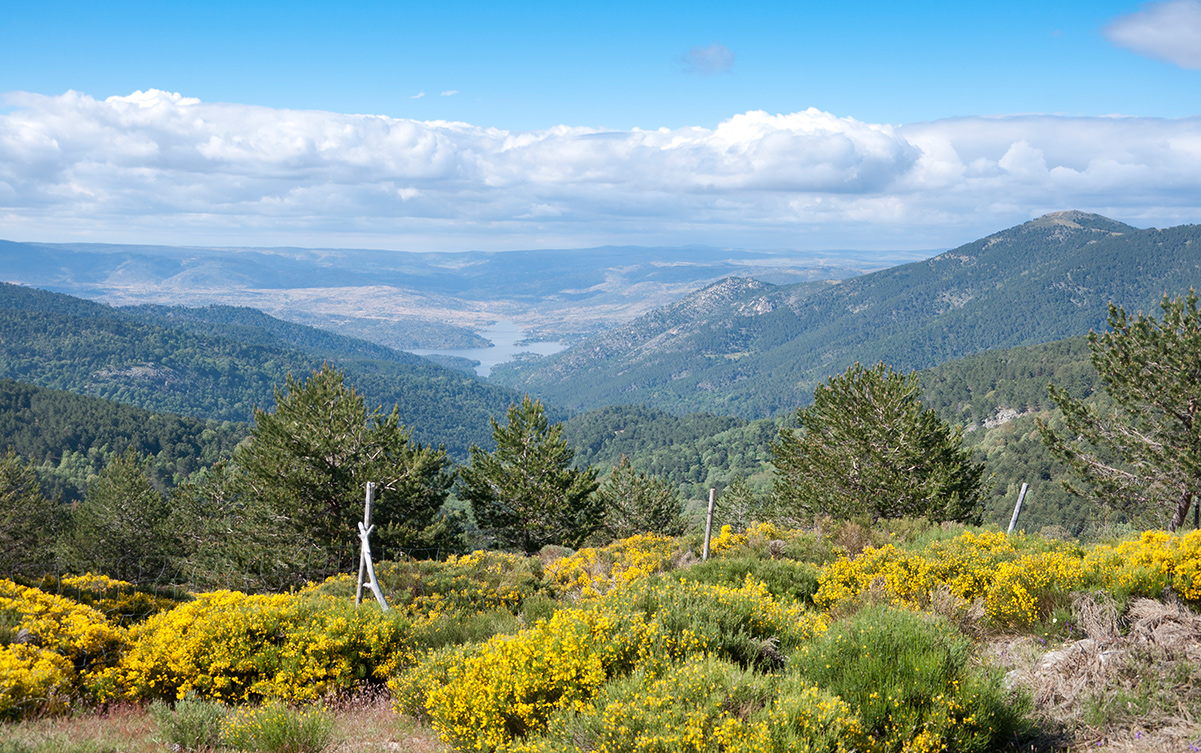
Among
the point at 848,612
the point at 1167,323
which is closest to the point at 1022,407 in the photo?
the point at 1167,323

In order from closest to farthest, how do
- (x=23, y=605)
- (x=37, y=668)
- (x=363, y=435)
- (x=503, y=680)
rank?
1. (x=503, y=680)
2. (x=37, y=668)
3. (x=23, y=605)
4. (x=363, y=435)

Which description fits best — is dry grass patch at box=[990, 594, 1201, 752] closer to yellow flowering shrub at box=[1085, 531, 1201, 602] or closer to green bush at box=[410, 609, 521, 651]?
yellow flowering shrub at box=[1085, 531, 1201, 602]

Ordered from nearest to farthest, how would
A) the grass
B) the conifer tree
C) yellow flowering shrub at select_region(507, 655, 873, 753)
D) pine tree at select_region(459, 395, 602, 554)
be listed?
yellow flowering shrub at select_region(507, 655, 873, 753), the grass, the conifer tree, pine tree at select_region(459, 395, 602, 554)

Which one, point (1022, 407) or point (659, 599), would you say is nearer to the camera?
point (659, 599)

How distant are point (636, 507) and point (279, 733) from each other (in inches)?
1729

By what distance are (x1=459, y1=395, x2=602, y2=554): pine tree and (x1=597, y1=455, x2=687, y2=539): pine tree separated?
11750 millimetres

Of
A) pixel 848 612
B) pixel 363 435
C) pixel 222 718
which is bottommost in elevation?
pixel 363 435

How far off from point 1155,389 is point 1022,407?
185 meters

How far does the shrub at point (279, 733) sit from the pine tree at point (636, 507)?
126ft

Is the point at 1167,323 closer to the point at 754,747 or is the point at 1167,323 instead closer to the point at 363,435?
the point at 754,747

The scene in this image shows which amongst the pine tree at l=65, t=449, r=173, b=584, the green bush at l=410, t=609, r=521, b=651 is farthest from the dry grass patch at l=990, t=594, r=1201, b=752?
the pine tree at l=65, t=449, r=173, b=584

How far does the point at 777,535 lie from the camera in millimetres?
18812

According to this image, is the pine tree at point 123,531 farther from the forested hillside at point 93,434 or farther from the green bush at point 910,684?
the forested hillside at point 93,434

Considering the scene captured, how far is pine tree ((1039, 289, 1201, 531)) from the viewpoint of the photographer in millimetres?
20234
